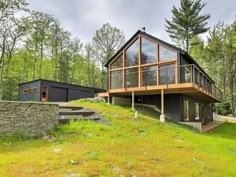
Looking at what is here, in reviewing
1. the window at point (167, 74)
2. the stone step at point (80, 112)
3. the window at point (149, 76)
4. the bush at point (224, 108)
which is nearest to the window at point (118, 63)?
the window at point (149, 76)

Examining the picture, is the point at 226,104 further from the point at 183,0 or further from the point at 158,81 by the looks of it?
the point at 158,81

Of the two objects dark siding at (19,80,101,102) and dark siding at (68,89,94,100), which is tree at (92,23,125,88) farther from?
dark siding at (19,80,101,102)

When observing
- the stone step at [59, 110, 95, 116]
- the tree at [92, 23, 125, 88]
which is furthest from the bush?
the stone step at [59, 110, 95, 116]

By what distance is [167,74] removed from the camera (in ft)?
51.9

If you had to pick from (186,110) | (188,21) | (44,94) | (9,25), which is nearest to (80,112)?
(186,110)

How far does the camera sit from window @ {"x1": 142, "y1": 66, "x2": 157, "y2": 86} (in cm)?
1633

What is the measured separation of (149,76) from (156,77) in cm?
→ 55

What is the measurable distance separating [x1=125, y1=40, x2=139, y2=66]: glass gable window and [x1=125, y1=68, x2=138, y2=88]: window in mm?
562

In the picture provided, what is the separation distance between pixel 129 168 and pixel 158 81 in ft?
34.1

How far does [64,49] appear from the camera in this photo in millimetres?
32625

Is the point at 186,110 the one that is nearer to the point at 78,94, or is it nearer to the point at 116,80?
the point at 116,80

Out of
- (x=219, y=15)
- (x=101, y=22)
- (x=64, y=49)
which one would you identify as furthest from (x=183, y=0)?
(x=64, y=49)

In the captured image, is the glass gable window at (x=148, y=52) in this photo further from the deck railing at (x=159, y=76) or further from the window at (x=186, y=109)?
the window at (x=186, y=109)

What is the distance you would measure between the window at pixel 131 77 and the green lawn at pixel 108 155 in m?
6.54
